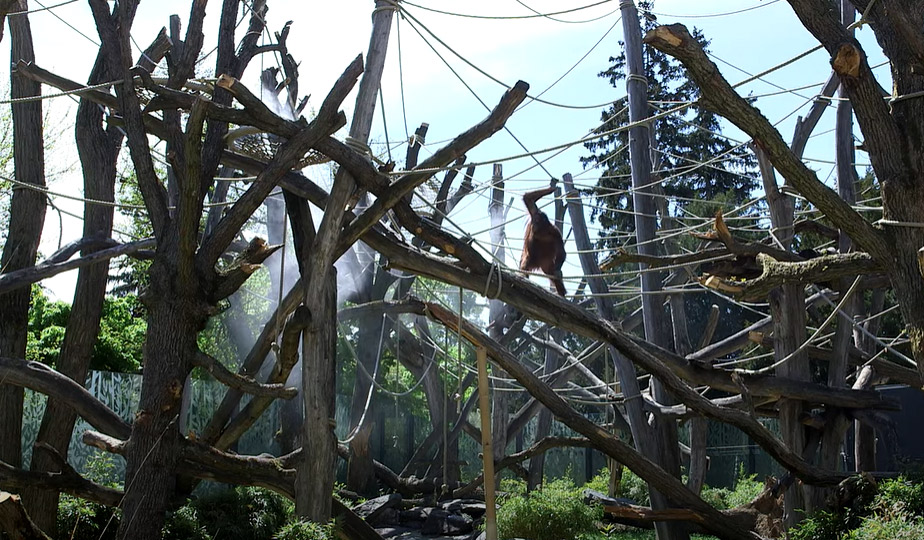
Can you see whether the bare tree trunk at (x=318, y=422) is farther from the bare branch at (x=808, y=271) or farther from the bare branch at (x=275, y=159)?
the bare branch at (x=808, y=271)

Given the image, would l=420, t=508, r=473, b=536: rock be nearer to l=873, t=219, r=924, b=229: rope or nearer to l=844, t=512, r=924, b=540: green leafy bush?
l=844, t=512, r=924, b=540: green leafy bush

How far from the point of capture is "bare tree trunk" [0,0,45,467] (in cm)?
610

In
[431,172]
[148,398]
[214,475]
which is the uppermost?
[431,172]

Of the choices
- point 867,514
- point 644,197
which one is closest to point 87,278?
point 644,197

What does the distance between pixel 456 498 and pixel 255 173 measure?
634 cm

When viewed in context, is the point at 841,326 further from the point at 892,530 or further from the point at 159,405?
the point at 159,405

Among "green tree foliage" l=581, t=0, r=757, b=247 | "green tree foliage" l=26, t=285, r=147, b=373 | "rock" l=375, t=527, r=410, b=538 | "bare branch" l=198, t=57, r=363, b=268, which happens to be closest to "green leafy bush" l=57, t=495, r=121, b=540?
"bare branch" l=198, t=57, r=363, b=268

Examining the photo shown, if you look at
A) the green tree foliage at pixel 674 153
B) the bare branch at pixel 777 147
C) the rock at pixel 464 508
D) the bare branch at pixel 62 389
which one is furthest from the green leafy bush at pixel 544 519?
the green tree foliage at pixel 674 153

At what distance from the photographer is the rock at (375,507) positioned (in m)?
9.32

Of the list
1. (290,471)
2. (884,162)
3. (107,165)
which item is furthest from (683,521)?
(107,165)

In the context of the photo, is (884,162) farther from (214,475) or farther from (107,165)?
(107,165)

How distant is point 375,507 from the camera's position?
9.44 meters

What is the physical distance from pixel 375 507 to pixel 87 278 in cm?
454

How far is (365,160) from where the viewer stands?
504 centimetres
